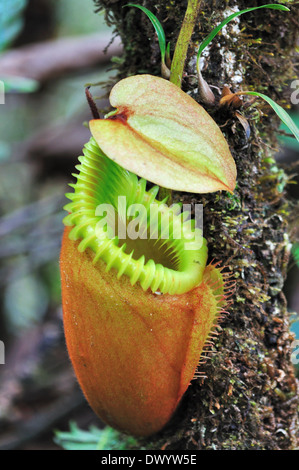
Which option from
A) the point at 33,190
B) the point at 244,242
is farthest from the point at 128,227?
the point at 33,190

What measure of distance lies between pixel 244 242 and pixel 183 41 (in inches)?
15.0

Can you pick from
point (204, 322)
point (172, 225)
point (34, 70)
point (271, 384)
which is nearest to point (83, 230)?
point (172, 225)

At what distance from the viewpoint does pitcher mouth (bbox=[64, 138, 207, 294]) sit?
0.67m

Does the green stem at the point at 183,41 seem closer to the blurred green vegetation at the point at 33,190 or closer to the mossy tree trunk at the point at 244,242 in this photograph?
the mossy tree trunk at the point at 244,242

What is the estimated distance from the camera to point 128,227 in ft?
2.52

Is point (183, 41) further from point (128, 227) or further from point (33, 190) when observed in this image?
point (33, 190)

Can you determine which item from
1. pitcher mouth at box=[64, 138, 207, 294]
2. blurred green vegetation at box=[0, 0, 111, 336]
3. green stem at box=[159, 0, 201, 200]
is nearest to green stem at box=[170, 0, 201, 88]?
green stem at box=[159, 0, 201, 200]

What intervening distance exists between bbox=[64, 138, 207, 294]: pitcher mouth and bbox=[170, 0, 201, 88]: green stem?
0.18 m

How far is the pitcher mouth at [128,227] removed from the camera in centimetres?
67

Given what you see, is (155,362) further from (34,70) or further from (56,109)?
(56,109)

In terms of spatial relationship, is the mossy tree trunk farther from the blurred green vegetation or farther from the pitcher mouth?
the blurred green vegetation

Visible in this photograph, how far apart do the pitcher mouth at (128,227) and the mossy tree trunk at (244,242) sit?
3.3 inches

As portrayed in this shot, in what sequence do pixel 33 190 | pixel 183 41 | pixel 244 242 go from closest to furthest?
pixel 183 41, pixel 244 242, pixel 33 190
